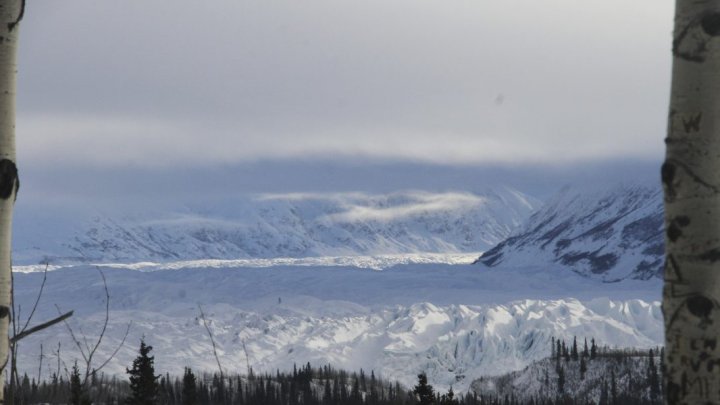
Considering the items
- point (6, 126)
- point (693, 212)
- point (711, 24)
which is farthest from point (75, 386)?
point (711, 24)

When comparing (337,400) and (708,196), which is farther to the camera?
(337,400)

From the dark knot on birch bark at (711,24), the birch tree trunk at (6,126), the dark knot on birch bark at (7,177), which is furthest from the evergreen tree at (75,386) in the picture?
the dark knot on birch bark at (711,24)

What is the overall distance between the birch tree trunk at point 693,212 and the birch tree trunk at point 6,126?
2.15 metres

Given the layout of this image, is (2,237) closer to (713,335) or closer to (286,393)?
(713,335)

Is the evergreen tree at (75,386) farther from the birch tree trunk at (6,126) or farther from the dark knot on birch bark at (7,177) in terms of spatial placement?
the dark knot on birch bark at (7,177)

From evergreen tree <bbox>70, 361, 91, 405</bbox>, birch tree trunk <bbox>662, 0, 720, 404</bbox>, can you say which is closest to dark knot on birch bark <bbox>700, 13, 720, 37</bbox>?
birch tree trunk <bbox>662, 0, 720, 404</bbox>

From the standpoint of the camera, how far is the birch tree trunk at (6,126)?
3.54 m

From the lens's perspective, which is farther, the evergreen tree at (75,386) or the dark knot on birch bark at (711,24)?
the evergreen tree at (75,386)

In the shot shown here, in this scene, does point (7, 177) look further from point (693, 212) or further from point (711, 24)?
point (711, 24)

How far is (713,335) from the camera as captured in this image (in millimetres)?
3531

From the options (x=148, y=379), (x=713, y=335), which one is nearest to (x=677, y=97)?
(x=713, y=335)

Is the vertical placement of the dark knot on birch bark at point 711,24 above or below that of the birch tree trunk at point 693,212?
above

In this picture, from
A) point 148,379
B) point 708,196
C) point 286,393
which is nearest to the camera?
point 708,196

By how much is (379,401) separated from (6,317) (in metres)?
175
